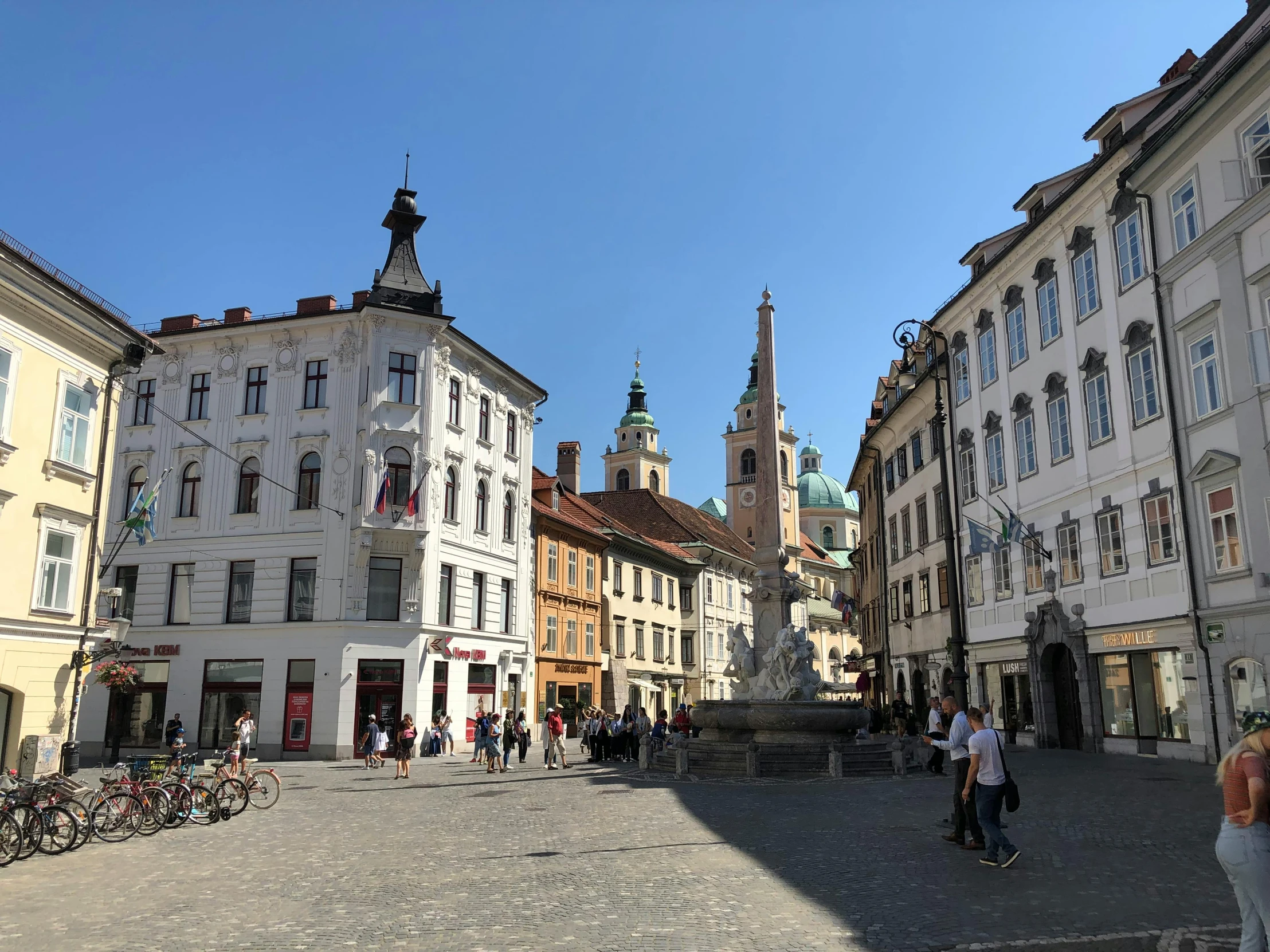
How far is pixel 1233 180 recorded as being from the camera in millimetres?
20062

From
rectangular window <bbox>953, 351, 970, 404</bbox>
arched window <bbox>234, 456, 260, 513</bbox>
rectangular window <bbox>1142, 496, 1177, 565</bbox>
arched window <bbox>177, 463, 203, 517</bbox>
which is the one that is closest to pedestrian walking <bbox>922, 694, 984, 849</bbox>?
rectangular window <bbox>1142, 496, 1177, 565</bbox>

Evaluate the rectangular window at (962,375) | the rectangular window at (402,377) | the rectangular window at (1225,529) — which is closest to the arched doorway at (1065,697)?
the rectangular window at (1225,529)

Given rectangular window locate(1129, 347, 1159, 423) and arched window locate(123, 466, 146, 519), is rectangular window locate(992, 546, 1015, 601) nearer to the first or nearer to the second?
A: rectangular window locate(1129, 347, 1159, 423)

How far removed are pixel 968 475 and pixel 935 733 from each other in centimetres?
1978

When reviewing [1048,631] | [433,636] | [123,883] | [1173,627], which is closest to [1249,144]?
[1173,627]

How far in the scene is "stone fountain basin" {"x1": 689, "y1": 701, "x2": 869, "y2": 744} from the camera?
73.2ft

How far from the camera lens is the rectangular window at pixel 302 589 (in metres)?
32.2

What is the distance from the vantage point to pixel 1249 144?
776 inches

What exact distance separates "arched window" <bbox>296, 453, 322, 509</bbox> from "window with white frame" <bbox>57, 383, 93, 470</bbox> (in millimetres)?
11140

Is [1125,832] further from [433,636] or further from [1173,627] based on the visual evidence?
[433,636]

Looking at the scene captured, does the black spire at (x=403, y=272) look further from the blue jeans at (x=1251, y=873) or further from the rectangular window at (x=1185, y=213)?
the blue jeans at (x=1251, y=873)

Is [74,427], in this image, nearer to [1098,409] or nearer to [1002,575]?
[1098,409]

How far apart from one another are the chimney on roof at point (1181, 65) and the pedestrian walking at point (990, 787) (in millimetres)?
22907

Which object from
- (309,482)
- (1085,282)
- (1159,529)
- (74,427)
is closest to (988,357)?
(1085,282)
